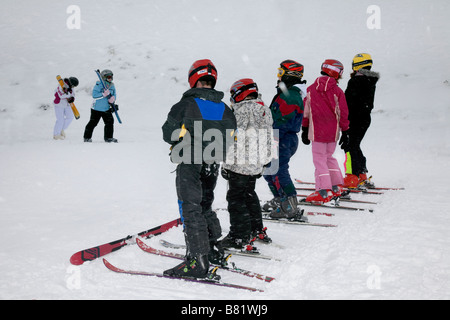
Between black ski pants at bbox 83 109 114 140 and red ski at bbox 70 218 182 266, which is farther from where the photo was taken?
black ski pants at bbox 83 109 114 140

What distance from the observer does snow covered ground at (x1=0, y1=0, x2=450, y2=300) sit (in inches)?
121

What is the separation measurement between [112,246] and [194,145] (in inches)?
54.7

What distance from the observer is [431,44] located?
757 inches

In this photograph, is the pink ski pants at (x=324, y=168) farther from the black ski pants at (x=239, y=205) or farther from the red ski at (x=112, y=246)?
the red ski at (x=112, y=246)

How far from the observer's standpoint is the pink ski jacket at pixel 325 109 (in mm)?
5262

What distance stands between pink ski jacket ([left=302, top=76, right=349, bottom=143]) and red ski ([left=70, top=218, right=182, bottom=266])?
7.52ft

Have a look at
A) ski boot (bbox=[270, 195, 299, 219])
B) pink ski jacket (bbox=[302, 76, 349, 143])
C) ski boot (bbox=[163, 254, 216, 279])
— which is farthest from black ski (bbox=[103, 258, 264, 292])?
pink ski jacket (bbox=[302, 76, 349, 143])

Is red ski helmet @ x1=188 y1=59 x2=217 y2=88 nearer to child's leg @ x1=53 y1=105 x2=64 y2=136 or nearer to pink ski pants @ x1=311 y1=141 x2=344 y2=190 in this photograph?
pink ski pants @ x1=311 y1=141 x2=344 y2=190

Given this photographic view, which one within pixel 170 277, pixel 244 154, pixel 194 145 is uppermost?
pixel 194 145

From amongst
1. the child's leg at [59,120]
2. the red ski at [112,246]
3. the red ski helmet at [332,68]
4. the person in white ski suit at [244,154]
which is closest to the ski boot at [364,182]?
the red ski helmet at [332,68]

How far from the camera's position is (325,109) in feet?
17.4

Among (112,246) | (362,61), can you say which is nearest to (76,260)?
(112,246)

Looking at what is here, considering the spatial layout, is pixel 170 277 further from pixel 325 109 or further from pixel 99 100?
pixel 99 100
